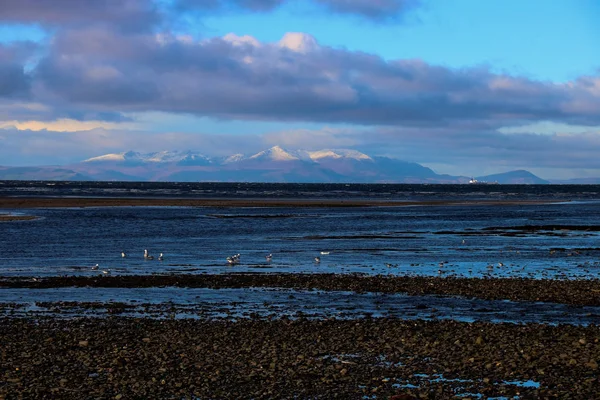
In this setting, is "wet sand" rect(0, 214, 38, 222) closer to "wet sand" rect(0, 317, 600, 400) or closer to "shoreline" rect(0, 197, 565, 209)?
"shoreline" rect(0, 197, 565, 209)

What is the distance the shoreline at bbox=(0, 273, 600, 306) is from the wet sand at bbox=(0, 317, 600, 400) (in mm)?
6073

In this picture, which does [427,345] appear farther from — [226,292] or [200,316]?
[226,292]

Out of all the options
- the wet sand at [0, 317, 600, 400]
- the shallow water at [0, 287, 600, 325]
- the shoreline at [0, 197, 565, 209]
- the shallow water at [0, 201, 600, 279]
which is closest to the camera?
the wet sand at [0, 317, 600, 400]

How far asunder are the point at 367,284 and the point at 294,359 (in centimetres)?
1222

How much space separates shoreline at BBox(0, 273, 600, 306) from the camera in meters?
26.0

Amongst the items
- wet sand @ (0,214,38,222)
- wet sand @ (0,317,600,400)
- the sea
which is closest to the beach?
wet sand @ (0,317,600,400)

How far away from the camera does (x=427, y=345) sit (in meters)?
17.7

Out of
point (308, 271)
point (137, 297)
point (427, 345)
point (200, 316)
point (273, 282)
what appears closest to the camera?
point (427, 345)

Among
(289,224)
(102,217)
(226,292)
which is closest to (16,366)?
(226,292)

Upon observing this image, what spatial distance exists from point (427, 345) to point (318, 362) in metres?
2.87

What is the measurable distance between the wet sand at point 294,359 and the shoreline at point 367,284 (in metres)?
6.07

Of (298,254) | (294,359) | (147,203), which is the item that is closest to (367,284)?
(294,359)

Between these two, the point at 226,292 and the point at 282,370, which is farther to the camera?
the point at 226,292

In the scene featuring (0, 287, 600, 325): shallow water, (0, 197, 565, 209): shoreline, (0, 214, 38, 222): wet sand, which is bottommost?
(0, 287, 600, 325): shallow water
